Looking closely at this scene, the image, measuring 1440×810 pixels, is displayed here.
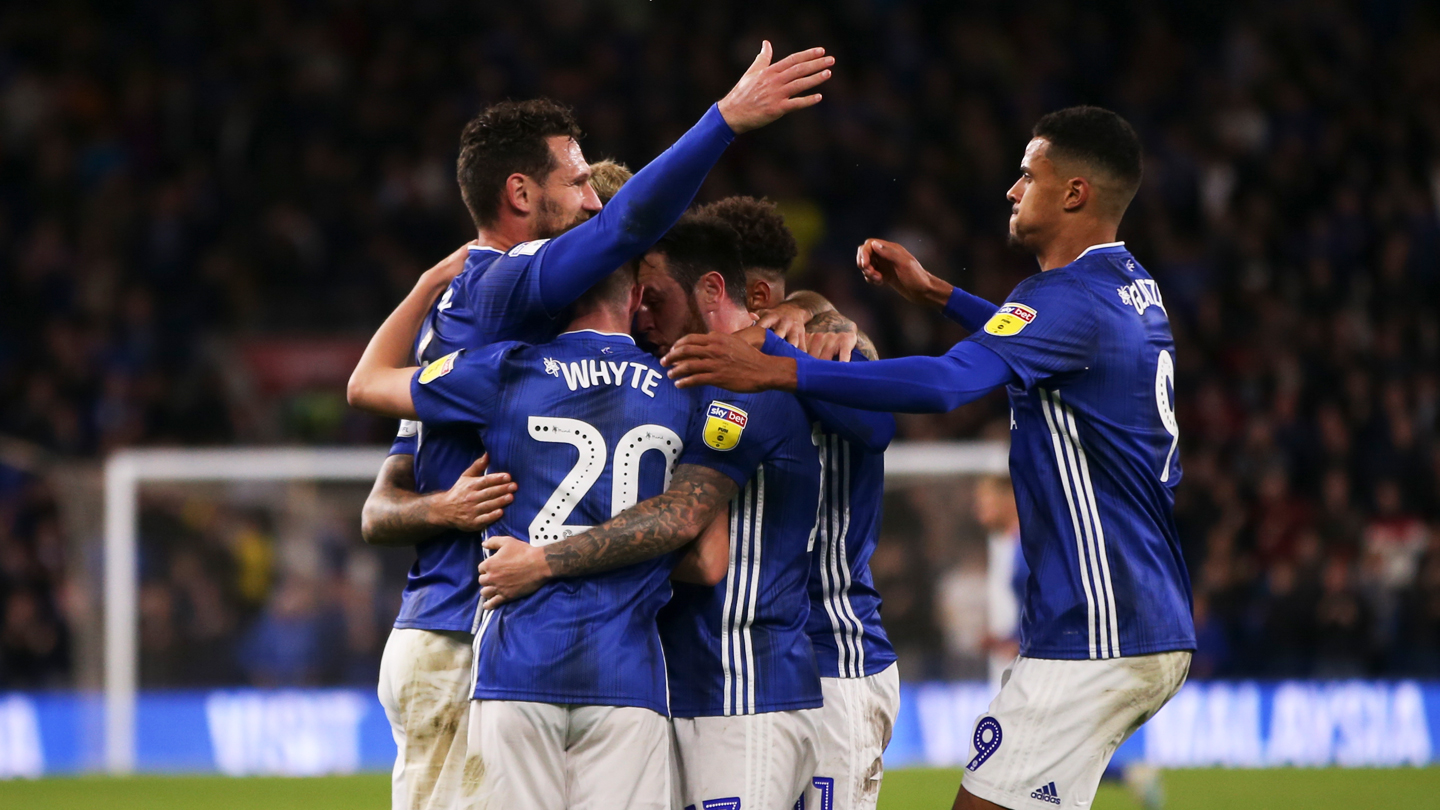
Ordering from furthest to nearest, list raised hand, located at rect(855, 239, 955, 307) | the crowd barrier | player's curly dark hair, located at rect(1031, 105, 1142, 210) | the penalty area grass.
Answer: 1. the crowd barrier
2. the penalty area grass
3. raised hand, located at rect(855, 239, 955, 307)
4. player's curly dark hair, located at rect(1031, 105, 1142, 210)

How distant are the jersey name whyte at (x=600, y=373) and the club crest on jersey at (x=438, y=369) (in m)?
0.28

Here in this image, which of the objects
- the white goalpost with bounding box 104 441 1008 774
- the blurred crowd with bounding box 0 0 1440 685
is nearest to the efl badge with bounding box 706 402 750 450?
the white goalpost with bounding box 104 441 1008 774

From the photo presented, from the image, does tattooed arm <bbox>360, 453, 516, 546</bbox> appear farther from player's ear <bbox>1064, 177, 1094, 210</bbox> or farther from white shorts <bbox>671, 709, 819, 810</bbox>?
player's ear <bbox>1064, 177, 1094, 210</bbox>

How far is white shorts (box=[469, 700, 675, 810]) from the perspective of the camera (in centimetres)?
389

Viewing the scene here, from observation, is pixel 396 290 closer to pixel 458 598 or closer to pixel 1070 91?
pixel 1070 91

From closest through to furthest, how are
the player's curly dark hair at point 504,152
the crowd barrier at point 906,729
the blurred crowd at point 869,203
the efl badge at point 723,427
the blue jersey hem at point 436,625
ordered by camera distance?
the efl badge at point 723,427
the blue jersey hem at point 436,625
the player's curly dark hair at point 504,152
the crowd barrier at point 906,729
the blurred crowd at point 869,203

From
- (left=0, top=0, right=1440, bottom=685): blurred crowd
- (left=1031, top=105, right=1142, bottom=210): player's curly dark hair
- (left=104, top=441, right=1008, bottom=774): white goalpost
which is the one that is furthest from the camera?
(left=0, top=0, right=1440, bottom=685): blurred crowd

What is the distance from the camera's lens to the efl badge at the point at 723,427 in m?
4.15

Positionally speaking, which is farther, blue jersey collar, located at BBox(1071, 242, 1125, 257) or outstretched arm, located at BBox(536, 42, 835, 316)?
blue jersey collar, located at BBox(1071, 242, 1125, 257)

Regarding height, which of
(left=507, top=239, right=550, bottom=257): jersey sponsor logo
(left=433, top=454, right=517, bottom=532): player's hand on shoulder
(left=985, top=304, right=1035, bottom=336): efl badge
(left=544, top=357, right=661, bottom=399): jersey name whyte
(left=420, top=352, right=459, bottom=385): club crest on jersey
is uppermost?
(left=507, top=239, right=550, bottom=257): jersey sponsor logo

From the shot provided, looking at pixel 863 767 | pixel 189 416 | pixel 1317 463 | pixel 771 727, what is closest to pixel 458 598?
pixel 771 727

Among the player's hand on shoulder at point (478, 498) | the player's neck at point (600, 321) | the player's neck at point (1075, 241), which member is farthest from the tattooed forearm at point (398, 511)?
the player's neck at point (1075, 241)

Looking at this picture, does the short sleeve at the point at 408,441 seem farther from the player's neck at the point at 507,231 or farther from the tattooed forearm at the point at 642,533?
the tattooed forearm at the point at 642,533

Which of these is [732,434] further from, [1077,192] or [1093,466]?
[1077,192]
